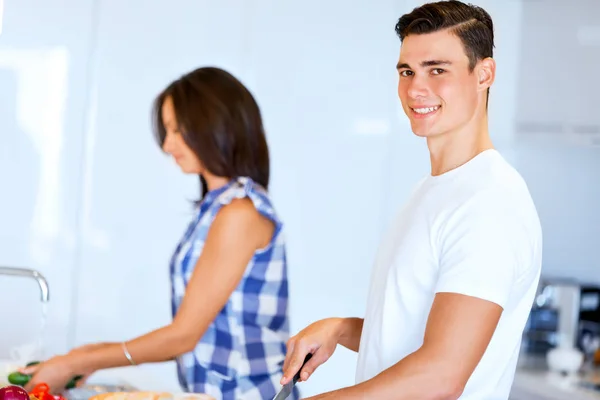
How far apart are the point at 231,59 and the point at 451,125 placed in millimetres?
1994

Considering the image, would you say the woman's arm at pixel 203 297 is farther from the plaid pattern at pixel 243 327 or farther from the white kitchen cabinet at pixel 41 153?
the white kitchen cabinet at pixel 41 153

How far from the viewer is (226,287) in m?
1.96

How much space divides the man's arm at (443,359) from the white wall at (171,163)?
2.01m

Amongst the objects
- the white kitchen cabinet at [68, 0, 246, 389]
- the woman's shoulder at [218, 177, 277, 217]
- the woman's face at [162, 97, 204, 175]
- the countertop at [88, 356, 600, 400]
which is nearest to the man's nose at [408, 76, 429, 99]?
the woman's shoulder at [218, 177, 277, 217]

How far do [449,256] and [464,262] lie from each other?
0.04 m

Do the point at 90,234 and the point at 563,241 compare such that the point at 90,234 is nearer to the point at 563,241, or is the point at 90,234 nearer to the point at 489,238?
the point at 563,241

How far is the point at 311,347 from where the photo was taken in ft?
4.85

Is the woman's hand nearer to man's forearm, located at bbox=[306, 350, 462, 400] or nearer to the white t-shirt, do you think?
the white t-shirt

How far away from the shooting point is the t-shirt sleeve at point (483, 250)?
1.22 meters

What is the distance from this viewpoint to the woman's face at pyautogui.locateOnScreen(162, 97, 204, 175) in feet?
6.91

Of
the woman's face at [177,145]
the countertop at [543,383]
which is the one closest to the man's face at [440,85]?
the woman's face at [177,145]

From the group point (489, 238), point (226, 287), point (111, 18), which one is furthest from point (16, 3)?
point (489, 238)

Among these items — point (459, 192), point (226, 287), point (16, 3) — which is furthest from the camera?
point (16, 3)

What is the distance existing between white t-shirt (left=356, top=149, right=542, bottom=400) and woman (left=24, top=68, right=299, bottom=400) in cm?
55
